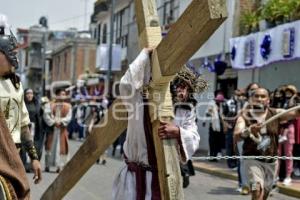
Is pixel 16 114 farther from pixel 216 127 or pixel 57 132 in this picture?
pixel 216 127

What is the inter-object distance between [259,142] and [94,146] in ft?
9.66

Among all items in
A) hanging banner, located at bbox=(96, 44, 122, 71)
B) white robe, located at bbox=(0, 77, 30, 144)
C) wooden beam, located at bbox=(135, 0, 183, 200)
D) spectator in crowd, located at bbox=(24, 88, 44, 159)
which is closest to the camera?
wooden beam, located at bbox=(135, 0, 183, 200)

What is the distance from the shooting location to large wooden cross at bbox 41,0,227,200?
3316 mm

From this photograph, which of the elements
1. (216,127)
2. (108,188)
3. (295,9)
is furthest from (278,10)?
(108,188)

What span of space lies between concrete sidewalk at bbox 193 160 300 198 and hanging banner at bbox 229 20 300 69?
8.70ft

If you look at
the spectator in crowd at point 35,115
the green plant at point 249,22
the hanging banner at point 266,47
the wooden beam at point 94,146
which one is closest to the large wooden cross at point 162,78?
the wooden beam at point 94,146

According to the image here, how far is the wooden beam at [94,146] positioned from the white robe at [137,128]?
0.25 ft

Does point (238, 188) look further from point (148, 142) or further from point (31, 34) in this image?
point (31, 34)

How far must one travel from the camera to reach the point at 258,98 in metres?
6.92

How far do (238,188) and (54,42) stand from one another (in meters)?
56.8

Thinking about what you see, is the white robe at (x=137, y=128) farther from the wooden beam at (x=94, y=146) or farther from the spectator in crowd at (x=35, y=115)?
the spectator in crowd at (x=35, y=115)

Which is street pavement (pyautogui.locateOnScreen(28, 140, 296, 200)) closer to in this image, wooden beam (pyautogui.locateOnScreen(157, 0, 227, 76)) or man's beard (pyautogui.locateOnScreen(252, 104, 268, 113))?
man's beard (pyautogui.locateOnScreen(252, 104, 268, 113))

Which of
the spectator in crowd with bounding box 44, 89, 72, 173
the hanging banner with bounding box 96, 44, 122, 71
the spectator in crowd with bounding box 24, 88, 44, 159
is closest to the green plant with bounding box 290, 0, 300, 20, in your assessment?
the spectator in crowd with bounding box 44, 89, 72, 173

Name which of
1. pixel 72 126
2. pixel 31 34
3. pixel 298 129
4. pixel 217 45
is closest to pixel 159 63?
pixel 298 129
